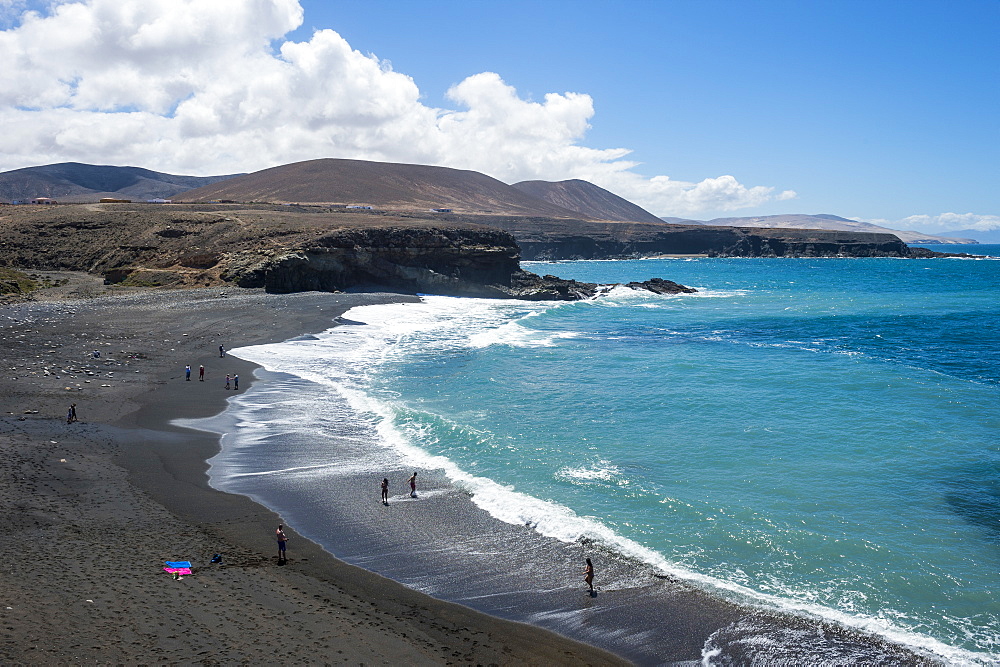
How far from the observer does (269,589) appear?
1118 centimetres

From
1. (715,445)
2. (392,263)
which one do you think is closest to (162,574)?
(715,445)

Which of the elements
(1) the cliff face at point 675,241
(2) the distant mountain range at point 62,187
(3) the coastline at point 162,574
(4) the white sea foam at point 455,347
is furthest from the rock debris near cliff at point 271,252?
(2) the distant mountain range at point 62,187

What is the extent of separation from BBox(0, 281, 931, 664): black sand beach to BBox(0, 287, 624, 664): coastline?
0.12 feet

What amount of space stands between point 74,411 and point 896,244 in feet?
536

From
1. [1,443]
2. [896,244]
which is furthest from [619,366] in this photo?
[896,244]

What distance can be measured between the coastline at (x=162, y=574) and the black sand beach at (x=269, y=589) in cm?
4

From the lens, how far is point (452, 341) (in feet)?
122

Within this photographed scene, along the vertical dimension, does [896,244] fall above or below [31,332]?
above

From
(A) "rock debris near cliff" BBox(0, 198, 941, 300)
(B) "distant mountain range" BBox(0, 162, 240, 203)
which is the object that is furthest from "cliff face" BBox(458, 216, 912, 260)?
(B) "distant mountain range" BBox(0, 162, 240, 203)

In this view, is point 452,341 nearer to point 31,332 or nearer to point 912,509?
point 31,332

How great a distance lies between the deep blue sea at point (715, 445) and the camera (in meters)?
12.5

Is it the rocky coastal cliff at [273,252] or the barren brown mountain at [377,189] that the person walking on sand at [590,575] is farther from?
the barren brown mountain at [377,189]

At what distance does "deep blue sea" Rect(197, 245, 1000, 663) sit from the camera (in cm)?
1254

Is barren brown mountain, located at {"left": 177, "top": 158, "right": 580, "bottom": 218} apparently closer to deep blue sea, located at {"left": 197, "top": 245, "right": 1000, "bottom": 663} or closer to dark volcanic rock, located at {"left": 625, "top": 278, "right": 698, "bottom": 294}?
dark volcanic rock, located at {"left": 625, "top": 278, "right": 698, "bottom": 294}
